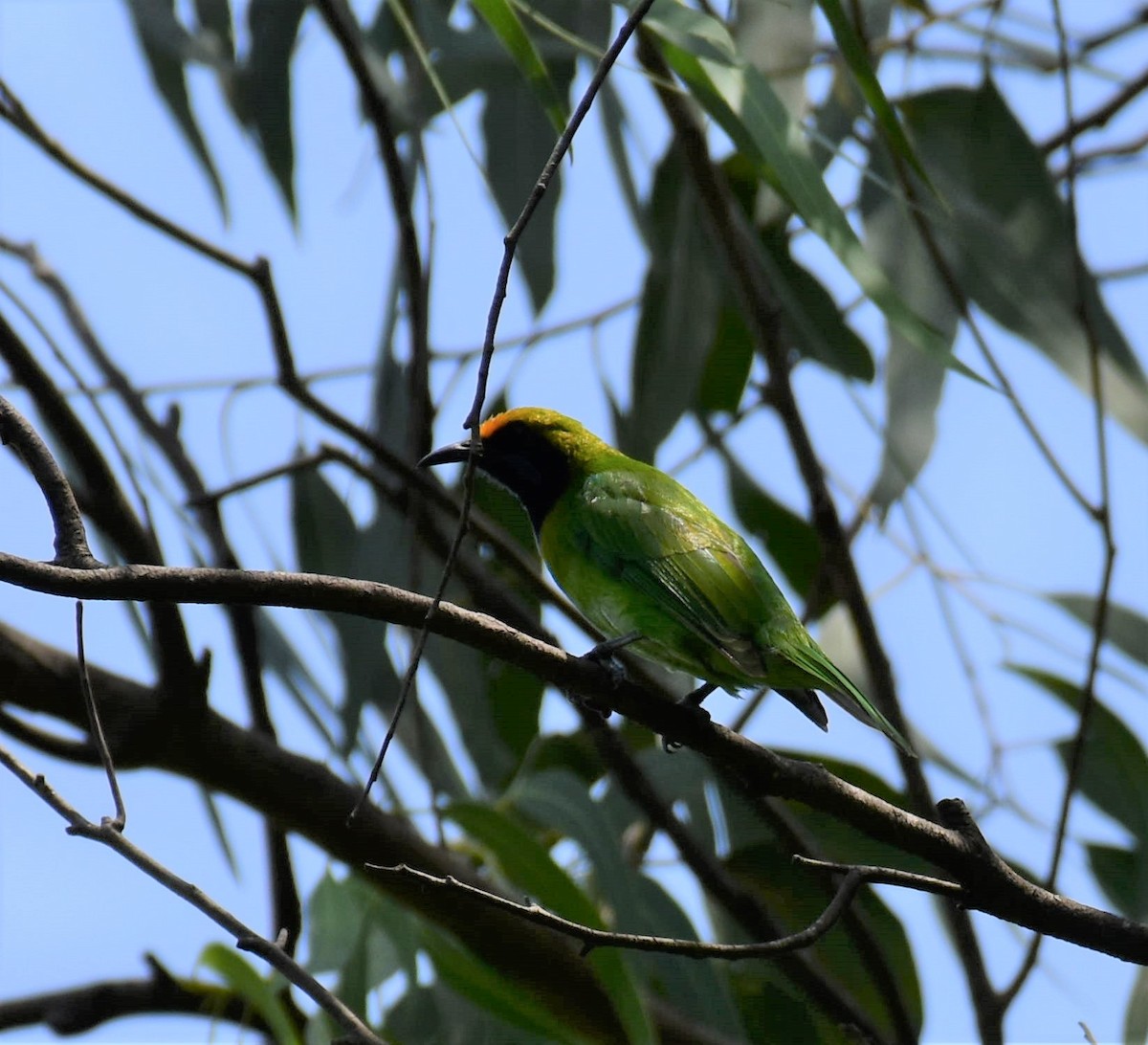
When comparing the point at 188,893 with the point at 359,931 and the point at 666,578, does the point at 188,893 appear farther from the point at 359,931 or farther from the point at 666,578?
the point at 359,931

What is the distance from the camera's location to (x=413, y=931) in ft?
10.9

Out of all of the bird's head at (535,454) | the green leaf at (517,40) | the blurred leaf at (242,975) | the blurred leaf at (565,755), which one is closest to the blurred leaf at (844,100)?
the bird's head at (535,454)

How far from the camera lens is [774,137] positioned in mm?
2584

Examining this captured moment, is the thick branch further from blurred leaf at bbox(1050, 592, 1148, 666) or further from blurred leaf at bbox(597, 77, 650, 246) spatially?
blurred leaf at bbox(1050, 592, 1148, 666)

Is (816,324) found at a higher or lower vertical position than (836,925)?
higher

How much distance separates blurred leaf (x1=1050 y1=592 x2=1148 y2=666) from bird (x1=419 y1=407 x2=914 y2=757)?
0.99 meters

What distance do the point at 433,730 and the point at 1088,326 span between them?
208cm

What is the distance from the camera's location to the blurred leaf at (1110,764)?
3.68m

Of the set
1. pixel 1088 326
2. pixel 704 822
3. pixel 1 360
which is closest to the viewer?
pixel 1088 326

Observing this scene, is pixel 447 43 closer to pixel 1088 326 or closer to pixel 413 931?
pixel 1088 326

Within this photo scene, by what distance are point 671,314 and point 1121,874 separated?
6.12 ft

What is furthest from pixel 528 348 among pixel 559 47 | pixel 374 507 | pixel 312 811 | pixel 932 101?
pixel 312 811

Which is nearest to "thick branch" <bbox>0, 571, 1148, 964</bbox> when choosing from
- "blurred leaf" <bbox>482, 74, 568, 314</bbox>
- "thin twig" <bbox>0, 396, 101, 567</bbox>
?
"thin twig" <bbox>0, 396, 101, 567</bbox>

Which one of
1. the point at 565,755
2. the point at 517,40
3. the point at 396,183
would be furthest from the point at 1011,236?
the point at 565,755
